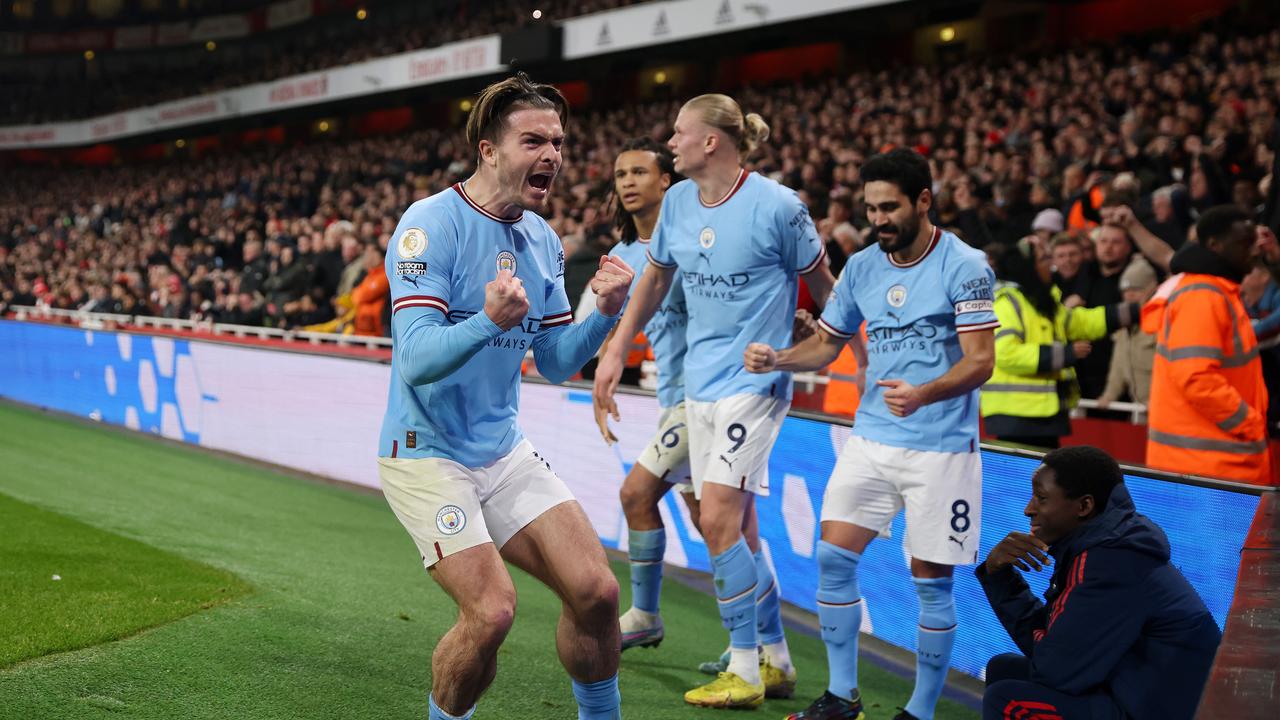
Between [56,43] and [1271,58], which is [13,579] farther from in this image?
[56,43]

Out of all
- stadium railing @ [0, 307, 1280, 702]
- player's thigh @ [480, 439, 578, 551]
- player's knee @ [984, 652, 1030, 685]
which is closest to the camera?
player's thigh @ [480, 439, 578, 551]

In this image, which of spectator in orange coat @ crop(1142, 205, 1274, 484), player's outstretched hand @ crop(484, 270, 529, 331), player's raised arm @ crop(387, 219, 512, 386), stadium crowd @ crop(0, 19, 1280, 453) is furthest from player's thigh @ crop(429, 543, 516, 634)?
spectator in orange coat @ crop(1142, 205, 1274, 484)

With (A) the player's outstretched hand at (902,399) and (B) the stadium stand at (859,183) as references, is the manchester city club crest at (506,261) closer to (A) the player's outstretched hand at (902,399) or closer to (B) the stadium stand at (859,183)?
(A) the player's outstretched hand at (902,399)

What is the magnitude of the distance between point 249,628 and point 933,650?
2.78 metres

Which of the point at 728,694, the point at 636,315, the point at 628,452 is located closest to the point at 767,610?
the point at 728,694

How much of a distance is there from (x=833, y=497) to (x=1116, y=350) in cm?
385

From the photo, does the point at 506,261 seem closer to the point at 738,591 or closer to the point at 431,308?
the point at 431,308

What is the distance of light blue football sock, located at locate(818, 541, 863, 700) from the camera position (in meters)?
4.60

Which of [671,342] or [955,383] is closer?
[955,383]

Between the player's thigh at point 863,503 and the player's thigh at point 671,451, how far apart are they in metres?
0.92

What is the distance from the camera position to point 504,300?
9.85 ft

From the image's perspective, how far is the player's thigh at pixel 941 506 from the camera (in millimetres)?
4523

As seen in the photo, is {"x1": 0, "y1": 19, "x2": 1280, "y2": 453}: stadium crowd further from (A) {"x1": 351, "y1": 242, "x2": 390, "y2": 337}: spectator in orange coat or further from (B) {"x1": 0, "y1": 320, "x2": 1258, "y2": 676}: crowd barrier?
(B) {"x1": 0, "y1": 320, "x2": 1258, "y2": 676}: crowd barrier

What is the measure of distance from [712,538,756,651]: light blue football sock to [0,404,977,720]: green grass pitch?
338mm
